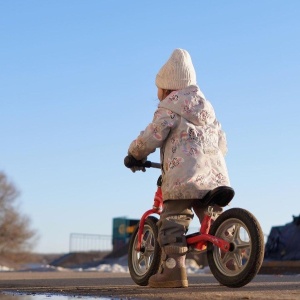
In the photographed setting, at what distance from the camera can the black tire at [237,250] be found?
18.5 feet

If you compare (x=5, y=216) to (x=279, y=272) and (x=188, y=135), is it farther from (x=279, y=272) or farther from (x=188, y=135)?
(x=188, y=135)

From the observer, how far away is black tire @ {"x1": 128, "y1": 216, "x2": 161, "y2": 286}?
6.45 m

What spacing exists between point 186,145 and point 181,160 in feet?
0.44

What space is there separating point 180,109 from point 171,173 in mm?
501

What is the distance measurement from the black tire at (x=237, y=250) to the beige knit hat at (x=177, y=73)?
1226 mm

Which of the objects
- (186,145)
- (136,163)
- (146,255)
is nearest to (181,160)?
(186,145)

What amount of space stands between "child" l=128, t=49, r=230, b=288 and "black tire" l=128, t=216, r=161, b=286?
0.28 metres

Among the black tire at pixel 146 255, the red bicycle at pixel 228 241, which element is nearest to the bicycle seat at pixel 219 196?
the red bicycle at pixel 228 241

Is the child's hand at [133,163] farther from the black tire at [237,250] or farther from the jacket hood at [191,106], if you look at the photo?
the black tire at [237,250]

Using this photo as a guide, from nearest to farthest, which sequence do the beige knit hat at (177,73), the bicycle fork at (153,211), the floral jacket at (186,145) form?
the floral jacket at (186,145) → the beige knit hat at (177,73) → the bicycle fork at (153,211)

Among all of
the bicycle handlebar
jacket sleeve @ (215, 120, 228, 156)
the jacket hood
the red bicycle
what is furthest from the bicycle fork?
the jacket hood

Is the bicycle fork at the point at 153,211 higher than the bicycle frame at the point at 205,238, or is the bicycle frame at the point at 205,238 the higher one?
the bicycle fork at the point at 153,211

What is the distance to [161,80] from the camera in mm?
6652

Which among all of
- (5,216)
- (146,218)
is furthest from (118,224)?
(146,218)
